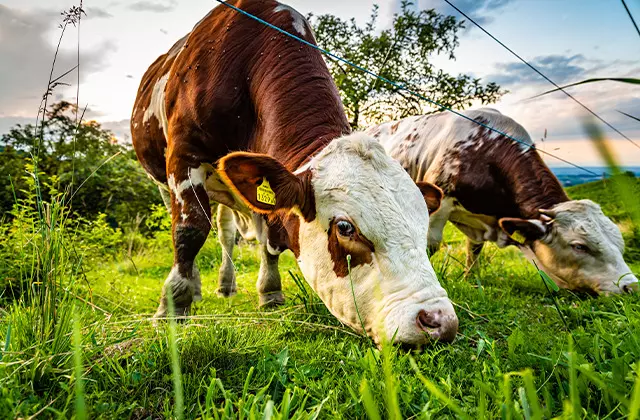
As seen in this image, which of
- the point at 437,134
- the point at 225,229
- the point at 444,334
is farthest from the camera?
the point at 225,229

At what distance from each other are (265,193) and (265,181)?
70 millimetres

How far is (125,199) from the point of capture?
10.5 m

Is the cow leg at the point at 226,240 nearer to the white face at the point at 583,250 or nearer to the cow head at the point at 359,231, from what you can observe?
the cow head at the point at 359,231

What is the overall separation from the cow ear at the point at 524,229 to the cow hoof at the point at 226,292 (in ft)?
10.1

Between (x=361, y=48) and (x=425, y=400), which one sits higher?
(x=361, y=48)

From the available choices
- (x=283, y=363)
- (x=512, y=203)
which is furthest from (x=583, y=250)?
(x=283, y=363)

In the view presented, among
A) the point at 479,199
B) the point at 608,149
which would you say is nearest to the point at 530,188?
the point at 479,199

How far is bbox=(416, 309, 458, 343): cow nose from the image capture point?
6.24 feet

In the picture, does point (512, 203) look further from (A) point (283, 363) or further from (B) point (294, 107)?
(A) point (283, 363)

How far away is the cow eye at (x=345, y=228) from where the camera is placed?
230cm

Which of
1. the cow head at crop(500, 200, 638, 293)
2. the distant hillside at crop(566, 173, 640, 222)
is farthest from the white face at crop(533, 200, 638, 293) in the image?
the distant hillside at crop(566, 173, 640, 222)

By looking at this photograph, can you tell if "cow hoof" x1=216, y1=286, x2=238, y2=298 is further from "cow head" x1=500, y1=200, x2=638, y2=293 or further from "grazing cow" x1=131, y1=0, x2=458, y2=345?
"cow head" x1=500, y1=200, x2=638, y2=293

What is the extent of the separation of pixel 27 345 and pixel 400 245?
1609mm

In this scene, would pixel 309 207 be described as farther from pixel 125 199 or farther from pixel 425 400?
pixel 125 199
